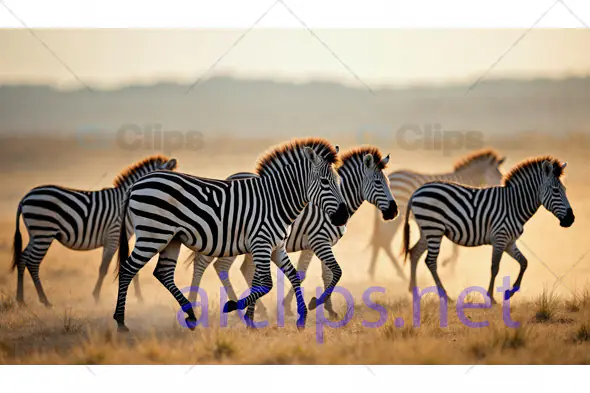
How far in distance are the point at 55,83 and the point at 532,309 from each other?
9.71 metres

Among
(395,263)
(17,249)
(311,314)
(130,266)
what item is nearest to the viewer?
(130,266)

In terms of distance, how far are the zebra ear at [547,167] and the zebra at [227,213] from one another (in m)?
3.09

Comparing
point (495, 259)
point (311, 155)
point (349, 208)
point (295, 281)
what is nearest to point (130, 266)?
point (295, 281)

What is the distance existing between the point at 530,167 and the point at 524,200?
44cm

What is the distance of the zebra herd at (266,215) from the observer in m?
8.24

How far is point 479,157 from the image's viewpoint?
12766mm

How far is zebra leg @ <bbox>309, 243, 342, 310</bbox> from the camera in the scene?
9055 mm

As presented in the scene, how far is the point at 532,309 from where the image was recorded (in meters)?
9.91

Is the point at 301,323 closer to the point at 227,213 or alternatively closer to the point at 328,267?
the point at 328,267

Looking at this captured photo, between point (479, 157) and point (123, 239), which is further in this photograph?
point (479, 157)

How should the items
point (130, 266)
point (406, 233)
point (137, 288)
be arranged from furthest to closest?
1. point (137, 288)
2. point (406, 233)
3. point (130, 266)

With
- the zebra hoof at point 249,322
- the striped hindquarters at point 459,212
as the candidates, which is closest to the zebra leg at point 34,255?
the zebra hoof at point 249,322

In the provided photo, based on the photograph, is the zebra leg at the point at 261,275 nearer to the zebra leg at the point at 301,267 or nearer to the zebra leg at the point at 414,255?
the zebra leg at the point at 301,267

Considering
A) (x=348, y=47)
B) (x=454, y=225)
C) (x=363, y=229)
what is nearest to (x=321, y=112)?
(x=363, y=229)
